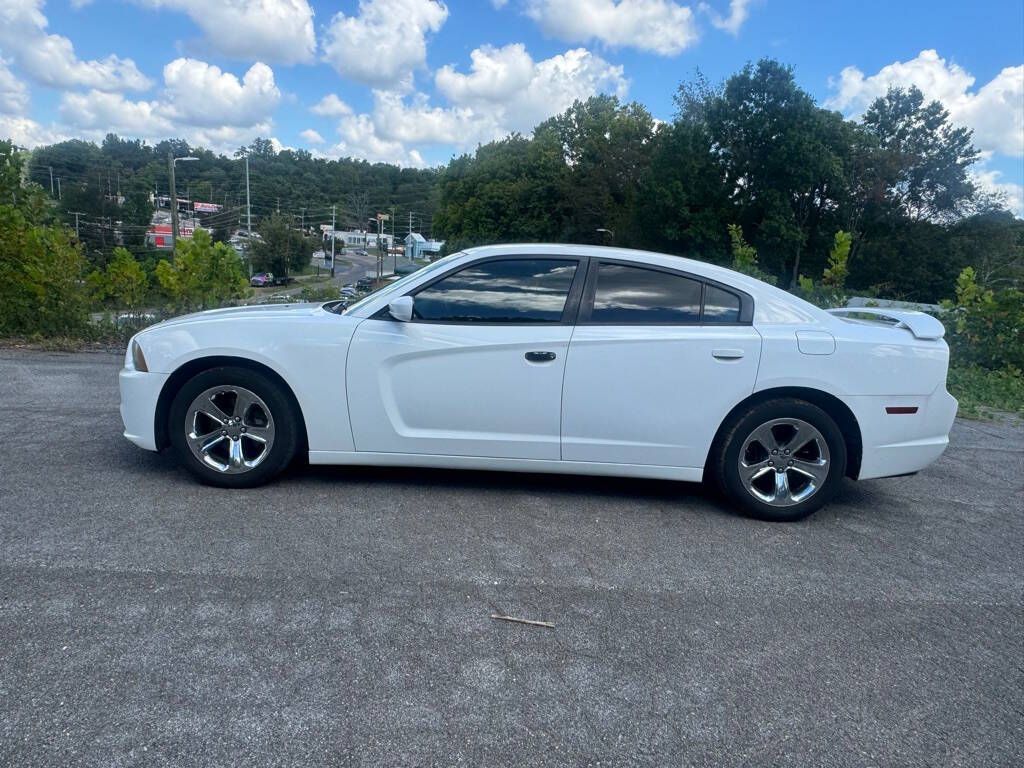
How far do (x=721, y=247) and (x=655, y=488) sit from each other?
4353cm

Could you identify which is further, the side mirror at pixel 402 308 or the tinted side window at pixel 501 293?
the tinted side window at pixel 501 293

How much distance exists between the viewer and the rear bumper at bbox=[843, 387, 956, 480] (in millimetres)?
4363

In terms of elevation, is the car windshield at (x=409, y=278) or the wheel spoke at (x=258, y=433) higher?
A: the car windshield at (x=409, y=278)

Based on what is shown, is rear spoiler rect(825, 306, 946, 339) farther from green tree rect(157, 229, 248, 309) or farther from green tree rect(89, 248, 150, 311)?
green tree rect(89, 248, 150, 311)

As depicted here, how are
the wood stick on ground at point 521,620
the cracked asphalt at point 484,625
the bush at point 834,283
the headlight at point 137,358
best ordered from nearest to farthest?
1. the cracked asphalt at point 484,625
2. the wood stick on ground at point 521,620
3. the headlight at point 137,358
4. the bush at point 834,283

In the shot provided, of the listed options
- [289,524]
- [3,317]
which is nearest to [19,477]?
[289,524]

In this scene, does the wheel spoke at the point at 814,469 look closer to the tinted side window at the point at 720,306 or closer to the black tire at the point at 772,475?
the black tire at the point at 772,475

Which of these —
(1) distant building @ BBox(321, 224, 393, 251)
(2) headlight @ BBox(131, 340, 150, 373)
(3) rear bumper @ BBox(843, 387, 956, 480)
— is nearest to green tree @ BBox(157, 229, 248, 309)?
(2) headlight @ BBox(131, 340, 150, 373)

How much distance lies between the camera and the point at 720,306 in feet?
14.6

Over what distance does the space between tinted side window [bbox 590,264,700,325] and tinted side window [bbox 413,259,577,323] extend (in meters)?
0.21

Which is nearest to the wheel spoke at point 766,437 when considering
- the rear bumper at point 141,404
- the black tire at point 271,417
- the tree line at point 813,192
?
the black tire at point 271,417

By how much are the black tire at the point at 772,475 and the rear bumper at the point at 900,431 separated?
0.17 m

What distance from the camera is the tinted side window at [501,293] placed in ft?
14.5

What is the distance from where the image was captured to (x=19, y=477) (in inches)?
176
